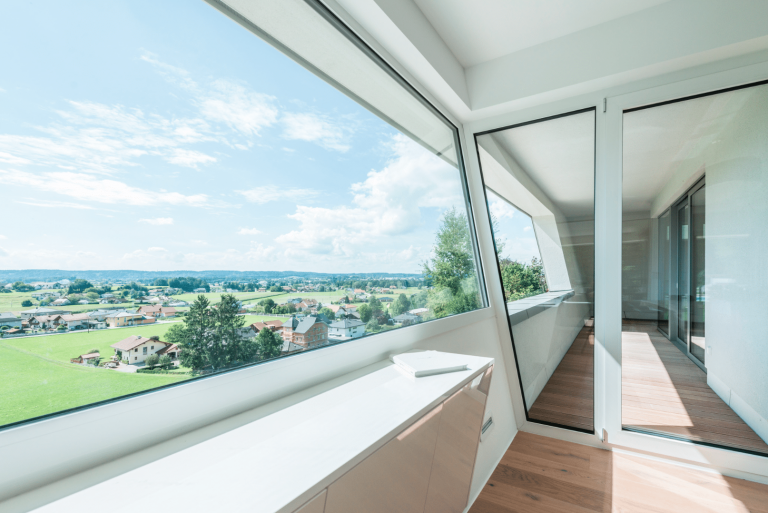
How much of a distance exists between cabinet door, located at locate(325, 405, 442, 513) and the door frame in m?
1.96

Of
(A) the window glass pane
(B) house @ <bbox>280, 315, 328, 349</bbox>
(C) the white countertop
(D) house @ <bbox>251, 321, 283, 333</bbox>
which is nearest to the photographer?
(C) the white countertop

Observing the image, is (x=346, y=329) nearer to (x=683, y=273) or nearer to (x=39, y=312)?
(x=39, y=312)

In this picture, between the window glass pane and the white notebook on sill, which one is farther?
the window glass pane

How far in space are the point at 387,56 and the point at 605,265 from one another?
206 cm

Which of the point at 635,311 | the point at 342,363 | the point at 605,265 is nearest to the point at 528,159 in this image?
the point at 605,265

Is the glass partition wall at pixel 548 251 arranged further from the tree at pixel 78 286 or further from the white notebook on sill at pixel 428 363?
the tree at pixel 78 286

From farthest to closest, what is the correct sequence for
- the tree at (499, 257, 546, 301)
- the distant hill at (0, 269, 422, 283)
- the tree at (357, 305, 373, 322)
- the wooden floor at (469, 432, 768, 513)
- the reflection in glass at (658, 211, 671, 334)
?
the tree at (499, 257, 546, 301) → the reflection in glass at (658, 211, 671, 334) → the wooden floor at (469, 432, 768, 513) → the tree at (357, 305, 373, 322) → the distant hill at (0, 269, 422, 283)

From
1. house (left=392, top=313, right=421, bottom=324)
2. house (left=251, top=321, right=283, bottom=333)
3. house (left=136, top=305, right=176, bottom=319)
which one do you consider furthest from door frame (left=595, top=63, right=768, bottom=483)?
house (left=136, top=305, right=176, bottom=319)

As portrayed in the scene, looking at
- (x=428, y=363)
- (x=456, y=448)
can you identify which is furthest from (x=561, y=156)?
(x=456, y=448)

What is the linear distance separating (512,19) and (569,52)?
0.48 m

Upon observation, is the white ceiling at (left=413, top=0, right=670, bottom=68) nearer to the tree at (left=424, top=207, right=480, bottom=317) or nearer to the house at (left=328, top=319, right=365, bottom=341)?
the tree at (left=424, top=207, right=480, bottom=317)

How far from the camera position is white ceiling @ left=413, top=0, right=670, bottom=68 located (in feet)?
6.79

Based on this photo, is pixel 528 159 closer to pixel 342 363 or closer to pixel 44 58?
pixel 342 363

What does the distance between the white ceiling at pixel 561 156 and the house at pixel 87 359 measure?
2.85 metres
